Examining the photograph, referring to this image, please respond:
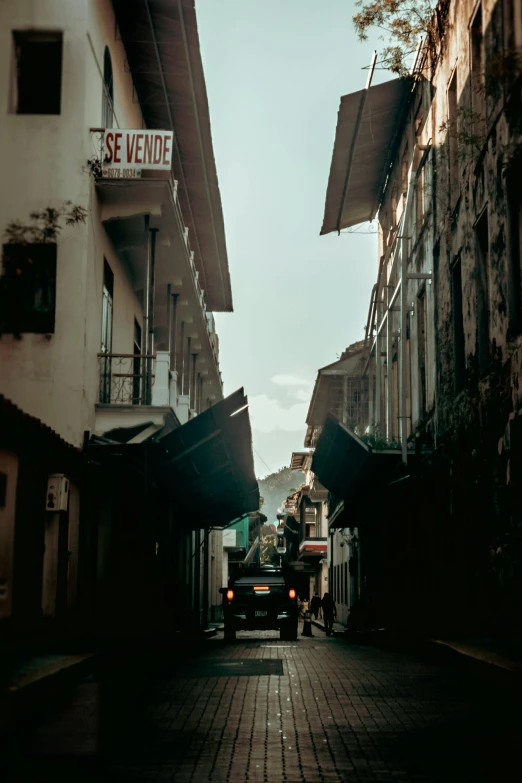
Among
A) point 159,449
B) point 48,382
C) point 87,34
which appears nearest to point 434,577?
point 159,449

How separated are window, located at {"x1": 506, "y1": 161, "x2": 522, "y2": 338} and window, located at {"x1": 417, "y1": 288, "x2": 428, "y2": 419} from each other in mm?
8698

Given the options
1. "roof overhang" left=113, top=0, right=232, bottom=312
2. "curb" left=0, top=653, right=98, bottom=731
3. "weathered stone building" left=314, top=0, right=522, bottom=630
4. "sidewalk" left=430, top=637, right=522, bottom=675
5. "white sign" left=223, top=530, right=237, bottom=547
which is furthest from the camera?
"white sign" left=223, top=530, right=237, bottom=547

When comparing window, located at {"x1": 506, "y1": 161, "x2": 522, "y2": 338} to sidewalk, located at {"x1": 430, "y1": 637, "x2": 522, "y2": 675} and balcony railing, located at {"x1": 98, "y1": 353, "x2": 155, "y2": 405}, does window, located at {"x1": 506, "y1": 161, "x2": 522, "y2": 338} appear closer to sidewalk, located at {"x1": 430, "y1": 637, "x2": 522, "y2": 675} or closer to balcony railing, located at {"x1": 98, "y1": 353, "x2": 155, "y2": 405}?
sidewalk, located at {"x1": 430, "y1": 637, "x2": 522, "y2": 675}

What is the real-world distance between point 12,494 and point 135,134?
322 inches

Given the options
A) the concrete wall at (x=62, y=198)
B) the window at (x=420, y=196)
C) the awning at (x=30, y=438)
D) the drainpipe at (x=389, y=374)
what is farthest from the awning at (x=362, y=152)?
the awning at (x=30, y=438)

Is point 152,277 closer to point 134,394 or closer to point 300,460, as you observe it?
point 134,394

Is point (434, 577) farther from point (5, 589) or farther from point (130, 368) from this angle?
point (5, 589)

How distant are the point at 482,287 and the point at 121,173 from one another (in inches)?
286

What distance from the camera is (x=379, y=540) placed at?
1069 inches

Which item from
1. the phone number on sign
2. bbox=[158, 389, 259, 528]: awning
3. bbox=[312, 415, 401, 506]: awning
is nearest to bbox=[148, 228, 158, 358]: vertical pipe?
the phone number on sign

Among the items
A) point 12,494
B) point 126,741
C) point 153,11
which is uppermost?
point 153,11

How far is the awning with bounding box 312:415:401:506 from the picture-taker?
22.1m

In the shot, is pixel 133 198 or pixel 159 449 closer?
pixel 159 449

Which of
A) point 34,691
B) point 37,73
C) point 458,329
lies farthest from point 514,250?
point 37,73
